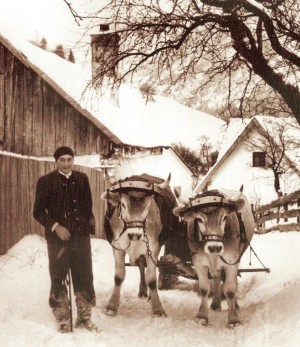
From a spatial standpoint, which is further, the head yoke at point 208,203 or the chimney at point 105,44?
the chimney at point 105,44

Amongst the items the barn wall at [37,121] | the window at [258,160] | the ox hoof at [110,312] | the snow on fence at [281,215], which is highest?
the barn wall at [37,121]

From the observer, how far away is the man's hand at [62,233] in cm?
473

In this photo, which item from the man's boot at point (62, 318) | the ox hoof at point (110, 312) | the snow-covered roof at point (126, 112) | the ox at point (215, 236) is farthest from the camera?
the snow-covered roof at point (126, 112)

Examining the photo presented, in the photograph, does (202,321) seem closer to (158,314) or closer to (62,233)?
(158,314)

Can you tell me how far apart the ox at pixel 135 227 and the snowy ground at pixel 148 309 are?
0.30 m

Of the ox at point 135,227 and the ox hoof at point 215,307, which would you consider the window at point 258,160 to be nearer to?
the ox hoof at point 215,307

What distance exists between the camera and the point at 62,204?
489 centimetres

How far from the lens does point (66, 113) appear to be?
695 centimetres

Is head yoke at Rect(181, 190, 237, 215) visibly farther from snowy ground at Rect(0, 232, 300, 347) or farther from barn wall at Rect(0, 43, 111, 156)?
A: barn wall at Rect(0, 43, 111, 156)

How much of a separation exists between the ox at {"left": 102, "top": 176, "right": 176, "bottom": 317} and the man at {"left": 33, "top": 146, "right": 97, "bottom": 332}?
0.44 metres

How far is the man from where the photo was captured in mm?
4820

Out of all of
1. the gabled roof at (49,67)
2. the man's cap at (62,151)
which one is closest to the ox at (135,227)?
the man's cap at (62,151)

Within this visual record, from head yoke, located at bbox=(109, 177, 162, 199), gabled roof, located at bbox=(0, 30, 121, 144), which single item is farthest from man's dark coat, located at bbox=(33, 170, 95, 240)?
gabled roof, located at bbox=(0, 30, 121, 144)

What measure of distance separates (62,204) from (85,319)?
1045 millimetres
